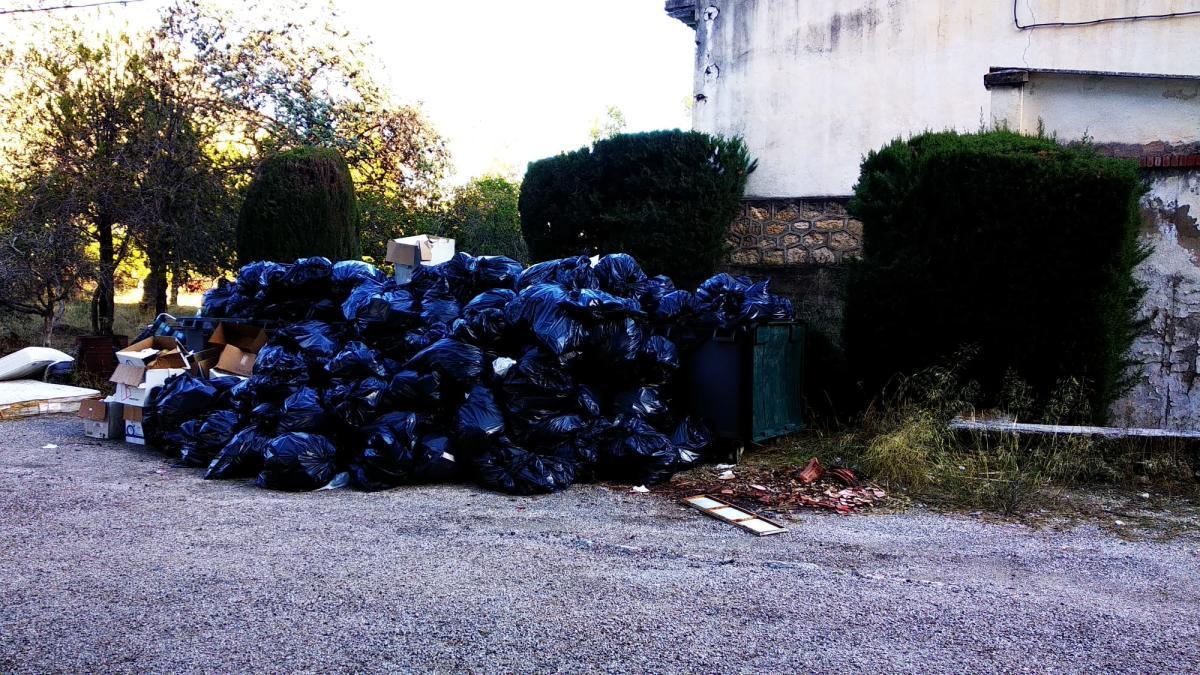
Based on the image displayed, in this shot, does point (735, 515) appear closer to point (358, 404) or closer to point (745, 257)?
point (358, 404)

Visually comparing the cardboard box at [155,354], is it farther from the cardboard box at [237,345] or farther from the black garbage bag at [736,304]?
the black garbage bag at [736,304]

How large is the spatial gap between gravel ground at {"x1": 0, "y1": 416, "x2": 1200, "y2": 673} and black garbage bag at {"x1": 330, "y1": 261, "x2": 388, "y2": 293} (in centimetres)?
235

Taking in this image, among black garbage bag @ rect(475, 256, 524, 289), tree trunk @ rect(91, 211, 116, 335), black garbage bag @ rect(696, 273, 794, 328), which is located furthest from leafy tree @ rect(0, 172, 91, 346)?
black garbage bag @ rect(696, 273, 794, 328)

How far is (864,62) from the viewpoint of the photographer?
10.5 metres

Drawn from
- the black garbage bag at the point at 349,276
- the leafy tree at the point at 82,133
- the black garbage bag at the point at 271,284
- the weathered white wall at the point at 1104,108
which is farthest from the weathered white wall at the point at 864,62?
the leafy tree at the point at 82,133

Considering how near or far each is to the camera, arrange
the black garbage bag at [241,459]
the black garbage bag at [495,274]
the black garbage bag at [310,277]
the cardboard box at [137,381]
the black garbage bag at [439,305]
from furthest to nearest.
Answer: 1. the black garbage bag at [310,277]
2. the cardboard box at [137,381]
3. the black garbage bag at [495,274]
4. the black garbage bag at [439,305]
5. the black garbage bag at [241,459]

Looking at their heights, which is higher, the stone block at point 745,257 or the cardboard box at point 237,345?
the stone block at point 745,257

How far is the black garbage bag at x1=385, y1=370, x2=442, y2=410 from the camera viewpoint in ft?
17.1

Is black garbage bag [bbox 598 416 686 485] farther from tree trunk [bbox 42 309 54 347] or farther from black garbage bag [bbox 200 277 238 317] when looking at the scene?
tree trunk [bbox 42 309 54 347]

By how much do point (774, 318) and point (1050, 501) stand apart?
206cm

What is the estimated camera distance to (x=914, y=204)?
6230 mm

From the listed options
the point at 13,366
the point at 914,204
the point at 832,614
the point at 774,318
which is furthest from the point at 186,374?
the point at 914,204

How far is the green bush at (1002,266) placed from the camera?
18.2 feet

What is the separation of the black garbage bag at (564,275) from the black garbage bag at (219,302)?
3031 mm
